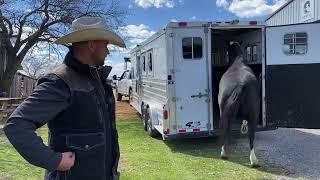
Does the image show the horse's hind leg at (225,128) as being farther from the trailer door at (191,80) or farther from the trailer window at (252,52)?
the trailer window at (252,52)

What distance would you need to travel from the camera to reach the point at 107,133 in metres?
3.08

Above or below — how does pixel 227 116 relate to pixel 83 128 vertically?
below

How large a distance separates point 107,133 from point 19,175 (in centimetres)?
593

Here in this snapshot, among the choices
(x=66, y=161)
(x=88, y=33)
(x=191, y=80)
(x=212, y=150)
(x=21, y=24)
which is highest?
(x=21, y=24)

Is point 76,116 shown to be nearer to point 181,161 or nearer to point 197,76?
point 181,161

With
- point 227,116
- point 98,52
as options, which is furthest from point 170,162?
point 98,52

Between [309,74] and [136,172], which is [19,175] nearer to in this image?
[136,172]

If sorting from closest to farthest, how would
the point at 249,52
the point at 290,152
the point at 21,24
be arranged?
the point at 290,152 → the point at 249,52 → the point at 21,24

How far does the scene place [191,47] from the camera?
10.9m

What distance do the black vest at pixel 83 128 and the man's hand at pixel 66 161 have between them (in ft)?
0.23

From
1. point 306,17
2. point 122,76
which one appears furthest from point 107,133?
point 122,76

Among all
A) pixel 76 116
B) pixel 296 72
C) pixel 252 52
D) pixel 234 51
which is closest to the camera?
pixel 76 116

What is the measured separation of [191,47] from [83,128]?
26.8ft

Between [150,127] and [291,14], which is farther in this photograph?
[291,14]
